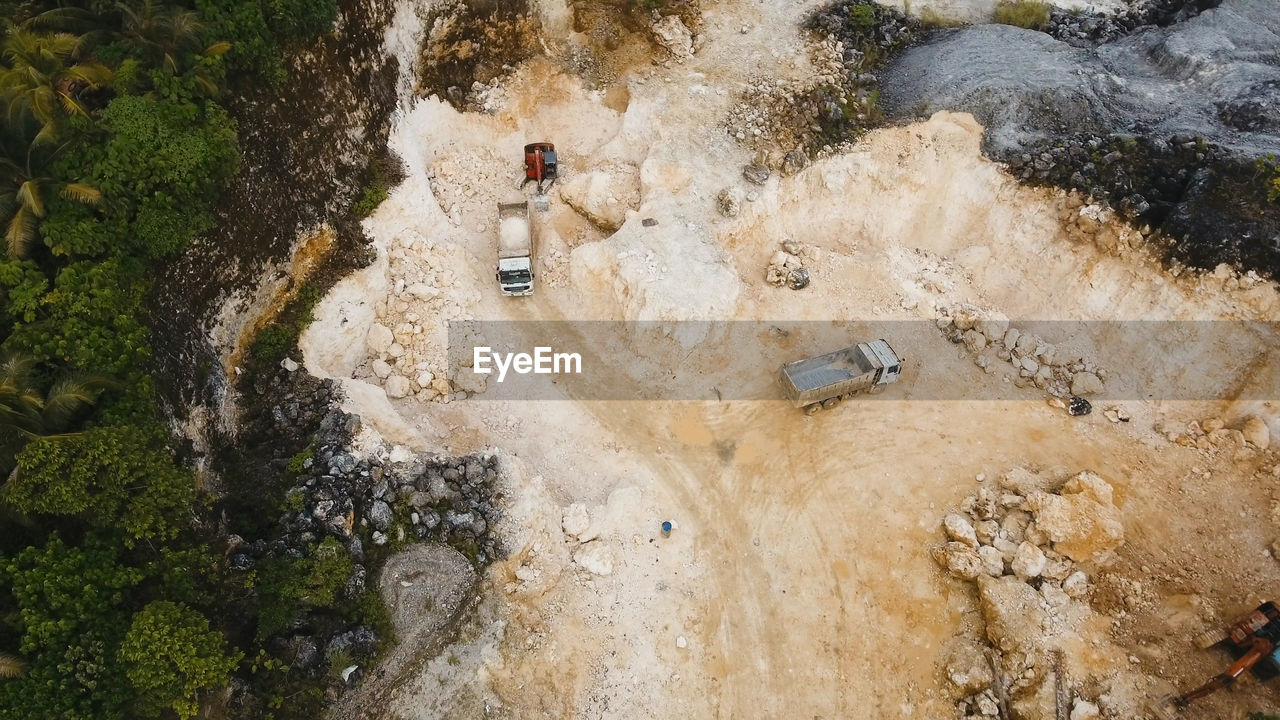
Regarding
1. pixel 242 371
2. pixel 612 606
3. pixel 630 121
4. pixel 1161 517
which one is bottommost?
pixel 612 606

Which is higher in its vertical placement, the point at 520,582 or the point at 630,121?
the point at 630,121

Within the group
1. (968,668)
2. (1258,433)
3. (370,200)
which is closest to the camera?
(968,668)

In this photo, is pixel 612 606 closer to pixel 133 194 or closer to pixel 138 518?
pixel 138 518

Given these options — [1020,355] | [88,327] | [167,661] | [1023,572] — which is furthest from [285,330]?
[1020,355]

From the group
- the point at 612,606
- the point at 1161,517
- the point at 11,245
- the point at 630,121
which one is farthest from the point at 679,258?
the point at 11,245

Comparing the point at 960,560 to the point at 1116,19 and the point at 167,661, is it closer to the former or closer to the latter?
the point at 167,661

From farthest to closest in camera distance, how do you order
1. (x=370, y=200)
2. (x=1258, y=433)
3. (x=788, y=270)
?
(x=788, y=270) < (x=370, y=200) < (x=1258, y=433)

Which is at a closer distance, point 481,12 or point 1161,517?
point 1161,517
